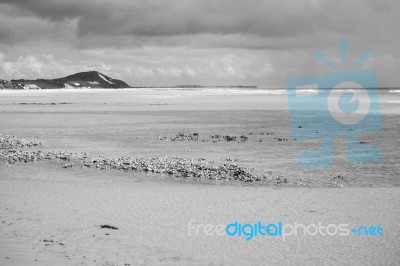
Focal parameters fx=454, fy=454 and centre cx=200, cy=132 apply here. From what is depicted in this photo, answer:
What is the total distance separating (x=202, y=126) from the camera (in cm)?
4347

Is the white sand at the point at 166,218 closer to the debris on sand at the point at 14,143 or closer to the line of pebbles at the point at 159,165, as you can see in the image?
the line of pebbles at the point at 159,165

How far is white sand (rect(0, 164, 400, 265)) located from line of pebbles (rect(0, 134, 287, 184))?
1.46 meters

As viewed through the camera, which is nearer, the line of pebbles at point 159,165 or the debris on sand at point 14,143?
the line of pebbles at point 159,165

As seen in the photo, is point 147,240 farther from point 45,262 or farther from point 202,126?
point 202,126

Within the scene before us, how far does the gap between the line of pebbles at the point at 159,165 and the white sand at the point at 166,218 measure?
1.46 m

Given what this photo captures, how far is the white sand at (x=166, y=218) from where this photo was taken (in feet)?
35.7

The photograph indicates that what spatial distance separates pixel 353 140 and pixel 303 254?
23.6 m

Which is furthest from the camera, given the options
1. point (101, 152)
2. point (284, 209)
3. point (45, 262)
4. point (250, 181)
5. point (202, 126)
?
point (202, 126)

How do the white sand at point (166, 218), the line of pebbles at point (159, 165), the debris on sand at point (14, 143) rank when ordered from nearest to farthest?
the white sand at point (166, 218) < the line of pebbles at point (159, 165) < the debris on sand at point (14, 143)

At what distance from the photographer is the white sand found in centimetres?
1088

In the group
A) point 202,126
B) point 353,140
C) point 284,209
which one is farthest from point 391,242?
point 202,126

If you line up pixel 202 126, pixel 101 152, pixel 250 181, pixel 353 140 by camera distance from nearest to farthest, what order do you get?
pixel 250 181 → pixel 101 152 → pixel 353 140 → pixel 202 126

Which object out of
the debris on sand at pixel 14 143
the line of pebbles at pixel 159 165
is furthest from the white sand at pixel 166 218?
the debris on sand at pixel 14 143

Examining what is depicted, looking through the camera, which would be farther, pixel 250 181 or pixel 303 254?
pixel 250 181
